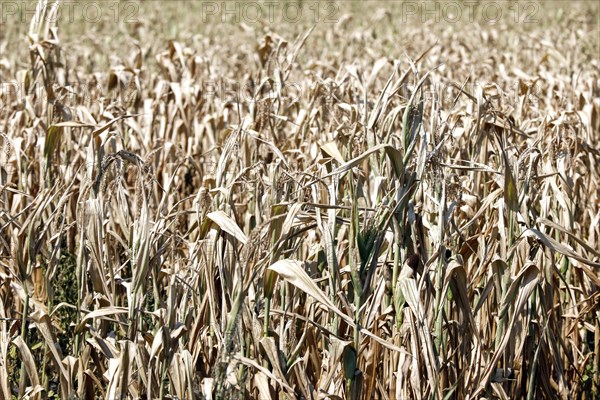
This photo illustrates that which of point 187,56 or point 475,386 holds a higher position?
point 187,56

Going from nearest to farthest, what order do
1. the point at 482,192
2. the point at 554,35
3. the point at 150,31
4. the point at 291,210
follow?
the point at 291,210
the point at 482,192
the point at 554,35
the point at 150,31

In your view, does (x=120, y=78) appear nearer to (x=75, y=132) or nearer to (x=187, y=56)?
(x=75, y=132)

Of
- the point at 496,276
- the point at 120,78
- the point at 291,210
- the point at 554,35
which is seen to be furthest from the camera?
the point at 554,35

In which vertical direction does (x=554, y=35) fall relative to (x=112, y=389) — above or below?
above

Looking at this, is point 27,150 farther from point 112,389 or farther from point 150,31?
point 150,31

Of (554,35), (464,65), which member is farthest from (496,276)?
(554,35)

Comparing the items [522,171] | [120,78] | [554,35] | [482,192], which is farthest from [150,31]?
[522,171]

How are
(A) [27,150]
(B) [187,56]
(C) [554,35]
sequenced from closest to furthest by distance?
(A) [27,150] < (B) [187,56] < (C) [554,35]

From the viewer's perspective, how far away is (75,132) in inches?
186

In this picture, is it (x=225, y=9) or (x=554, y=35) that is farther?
(x=225, y=9)

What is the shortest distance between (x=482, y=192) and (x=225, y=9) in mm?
11325

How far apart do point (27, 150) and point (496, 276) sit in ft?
8.94

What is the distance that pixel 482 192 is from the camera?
4.07 m

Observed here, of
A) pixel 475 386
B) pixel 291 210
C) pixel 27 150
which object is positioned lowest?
pixel 475 386
